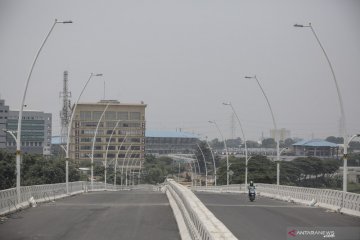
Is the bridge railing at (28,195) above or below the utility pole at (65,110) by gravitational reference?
below

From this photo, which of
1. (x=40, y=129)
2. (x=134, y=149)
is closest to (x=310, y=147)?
(x=134, y=149)

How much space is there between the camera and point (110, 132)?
181000 millimetres

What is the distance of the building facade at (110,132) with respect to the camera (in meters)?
175

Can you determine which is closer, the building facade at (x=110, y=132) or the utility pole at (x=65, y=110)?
the utility pole at (x=65, y=110)

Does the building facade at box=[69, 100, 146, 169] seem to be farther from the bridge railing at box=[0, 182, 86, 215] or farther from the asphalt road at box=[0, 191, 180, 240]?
the asphalt road at box=[0, 191, 180, 240]

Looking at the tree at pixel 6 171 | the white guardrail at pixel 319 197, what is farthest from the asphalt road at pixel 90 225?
the tree at pixel 6 171

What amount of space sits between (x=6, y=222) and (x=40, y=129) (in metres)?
94.5

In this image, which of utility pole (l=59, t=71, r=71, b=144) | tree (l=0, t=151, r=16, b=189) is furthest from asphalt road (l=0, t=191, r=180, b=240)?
utility pole (l=59, t=71, r=71, b=144)

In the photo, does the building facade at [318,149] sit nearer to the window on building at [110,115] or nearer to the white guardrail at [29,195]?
the window on building at [110,115]

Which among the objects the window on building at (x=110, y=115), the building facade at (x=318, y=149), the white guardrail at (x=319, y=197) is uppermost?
the window on building at (x=110, y=115)

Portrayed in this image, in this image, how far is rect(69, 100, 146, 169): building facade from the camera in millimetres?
174750

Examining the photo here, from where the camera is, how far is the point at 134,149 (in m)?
187

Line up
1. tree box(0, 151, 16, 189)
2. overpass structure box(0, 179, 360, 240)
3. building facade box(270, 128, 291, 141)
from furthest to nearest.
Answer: tree box(0, 151, 16, 189) < building facade box(270, 128, 291, 141) < overpass structure box(0, 179, 360, 240)

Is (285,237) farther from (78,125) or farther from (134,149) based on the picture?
(134,149)
